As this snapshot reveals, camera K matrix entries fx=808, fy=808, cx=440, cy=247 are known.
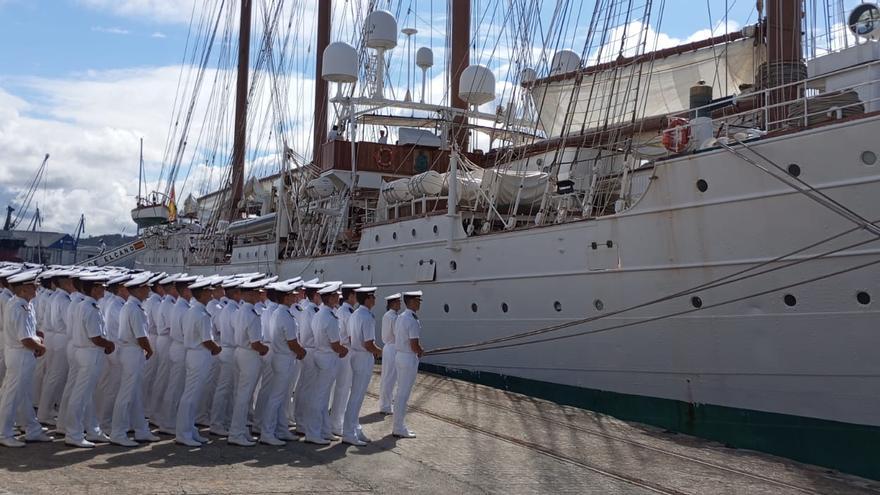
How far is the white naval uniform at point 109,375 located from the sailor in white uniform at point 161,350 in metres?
0.47

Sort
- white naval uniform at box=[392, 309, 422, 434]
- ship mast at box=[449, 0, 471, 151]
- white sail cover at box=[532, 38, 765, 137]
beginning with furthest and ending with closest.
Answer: ship mast at box=[449, 0, 471, 151]
white sail cover at box=[532, 38, 765, 137]
white naval uniform at box=[392, 309, 422, 434]

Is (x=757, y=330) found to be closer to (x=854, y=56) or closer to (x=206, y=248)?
(x=854, y=56)

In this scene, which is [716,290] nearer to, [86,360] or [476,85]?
[86,360]

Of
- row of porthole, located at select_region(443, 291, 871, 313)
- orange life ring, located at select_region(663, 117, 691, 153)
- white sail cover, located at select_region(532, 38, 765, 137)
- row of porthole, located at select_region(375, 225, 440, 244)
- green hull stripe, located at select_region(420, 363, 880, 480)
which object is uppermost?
white sail cover, located at select_region(532, 38, 765, 137)

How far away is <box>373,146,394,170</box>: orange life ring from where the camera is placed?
69.9 ft

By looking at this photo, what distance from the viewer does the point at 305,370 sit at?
8.52 metres

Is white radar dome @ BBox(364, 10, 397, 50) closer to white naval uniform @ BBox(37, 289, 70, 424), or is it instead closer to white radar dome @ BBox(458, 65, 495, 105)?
white radar dome @ BBox(458, 65, 495, 105)

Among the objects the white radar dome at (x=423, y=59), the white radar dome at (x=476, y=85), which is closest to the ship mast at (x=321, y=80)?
the white radar dome at (x=423, y=59)

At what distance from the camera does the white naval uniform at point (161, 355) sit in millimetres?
8445

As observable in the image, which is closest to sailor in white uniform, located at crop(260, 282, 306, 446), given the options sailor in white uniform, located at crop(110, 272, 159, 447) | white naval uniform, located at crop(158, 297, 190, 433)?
white naval uniform, located at crop(158, 297, 190, 433)

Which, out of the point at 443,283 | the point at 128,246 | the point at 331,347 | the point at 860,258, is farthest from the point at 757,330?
the point at 128,246

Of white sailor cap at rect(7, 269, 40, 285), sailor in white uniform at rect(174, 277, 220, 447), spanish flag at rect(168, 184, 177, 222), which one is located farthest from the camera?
spanish flag at rect(168, 184, 177, 222)

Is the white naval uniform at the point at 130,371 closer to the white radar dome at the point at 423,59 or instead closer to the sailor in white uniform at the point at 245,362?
the sailor in white uniform at the point at 245,362

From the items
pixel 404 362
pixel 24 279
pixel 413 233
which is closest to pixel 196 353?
pixel 24 279
